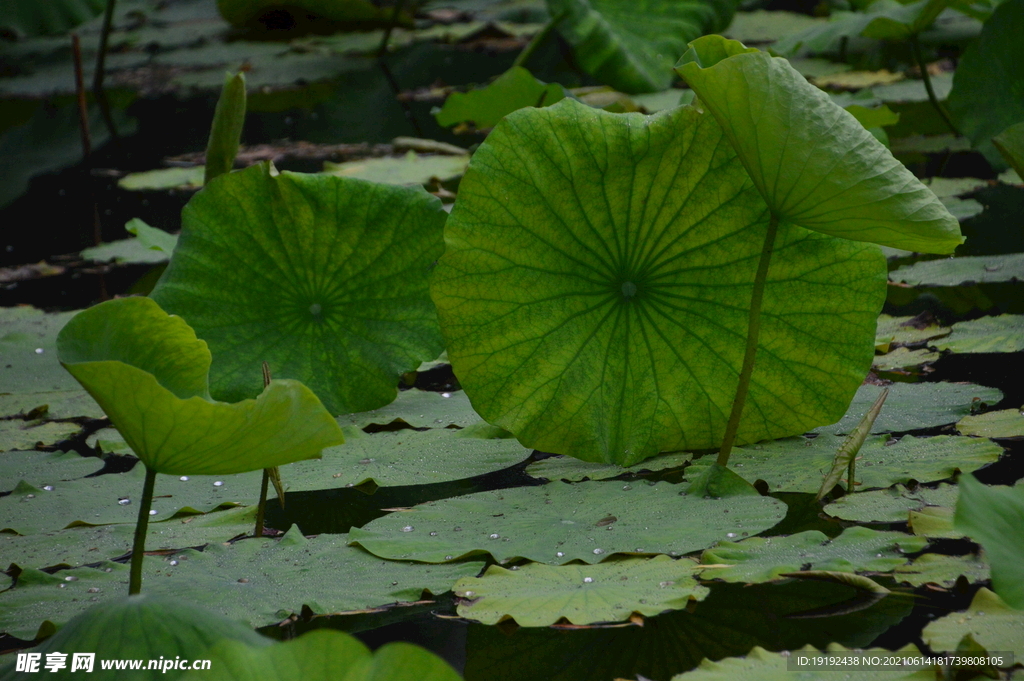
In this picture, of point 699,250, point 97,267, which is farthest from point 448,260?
point 97,267

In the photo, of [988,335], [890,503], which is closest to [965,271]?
[988,335]

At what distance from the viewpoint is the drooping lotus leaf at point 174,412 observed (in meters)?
0.76

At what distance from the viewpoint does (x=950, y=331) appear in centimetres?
157

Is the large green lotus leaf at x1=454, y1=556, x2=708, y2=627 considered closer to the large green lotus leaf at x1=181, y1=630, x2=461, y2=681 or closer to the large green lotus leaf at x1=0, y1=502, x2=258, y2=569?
the large green lotus leaf at x1=181, y1=630, x2=461, y2=681

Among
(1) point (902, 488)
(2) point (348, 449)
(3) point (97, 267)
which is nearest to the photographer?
(1) point (902, 488)

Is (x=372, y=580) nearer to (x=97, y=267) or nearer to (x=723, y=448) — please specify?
(x=723, y=448)

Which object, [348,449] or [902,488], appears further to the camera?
[348,449]

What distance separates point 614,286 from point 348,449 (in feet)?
1.42

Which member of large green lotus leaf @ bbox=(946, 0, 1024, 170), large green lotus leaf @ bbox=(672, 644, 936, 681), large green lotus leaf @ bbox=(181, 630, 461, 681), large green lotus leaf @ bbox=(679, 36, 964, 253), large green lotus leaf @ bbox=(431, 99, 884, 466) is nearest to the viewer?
large green lotus leaf @ bbox=(181, 630, 461, 681)

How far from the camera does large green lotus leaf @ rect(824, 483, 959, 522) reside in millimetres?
1031

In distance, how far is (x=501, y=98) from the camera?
2.67 meters

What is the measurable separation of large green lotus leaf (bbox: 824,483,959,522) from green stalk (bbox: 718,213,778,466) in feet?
0.48

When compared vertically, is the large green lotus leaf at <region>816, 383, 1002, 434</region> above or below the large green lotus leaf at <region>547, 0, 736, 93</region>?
below

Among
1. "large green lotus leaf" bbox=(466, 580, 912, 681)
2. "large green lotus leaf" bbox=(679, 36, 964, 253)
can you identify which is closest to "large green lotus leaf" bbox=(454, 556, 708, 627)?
"large green lotus leaf" bbox=(466, 580, 912, 681)
